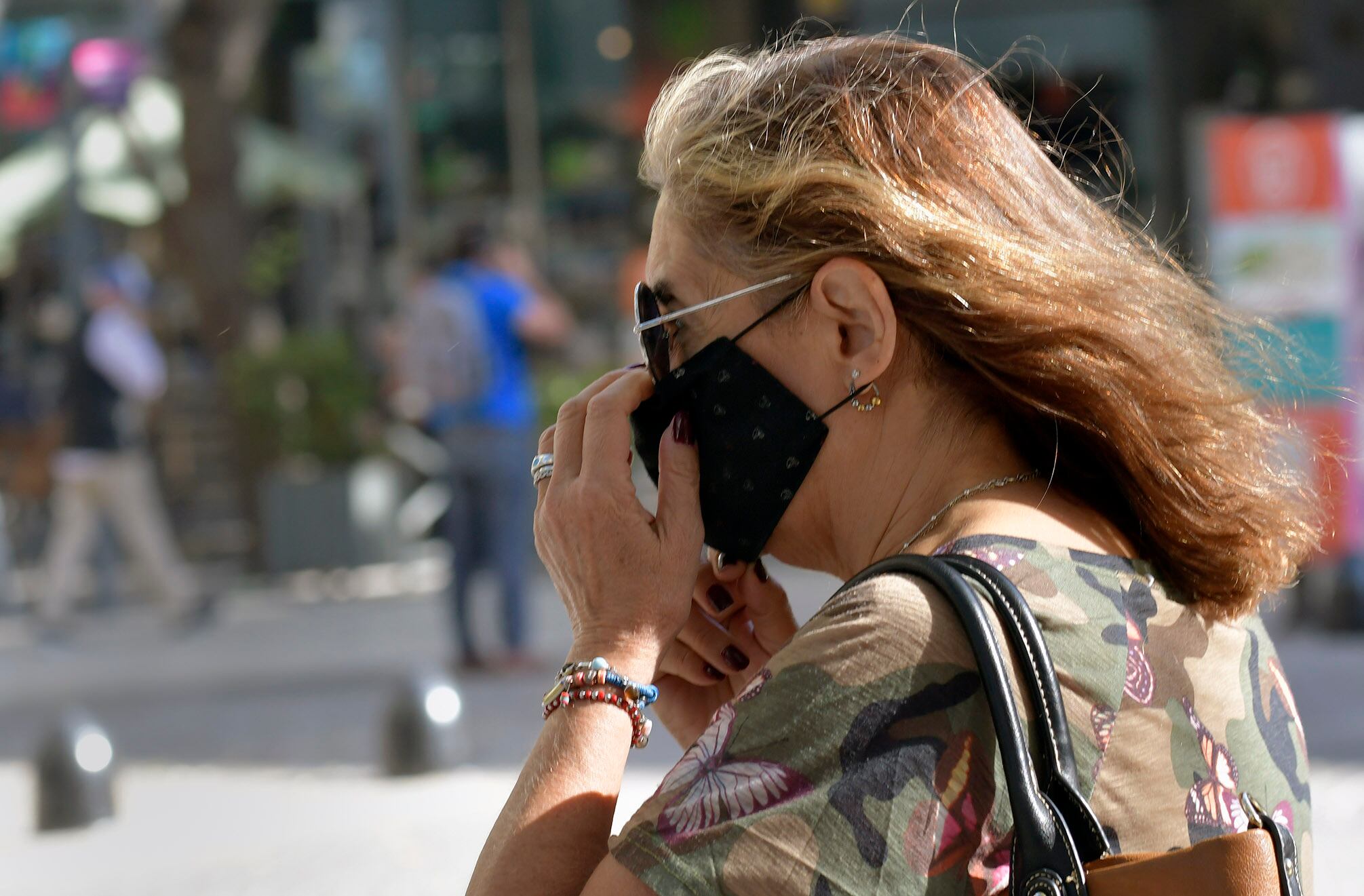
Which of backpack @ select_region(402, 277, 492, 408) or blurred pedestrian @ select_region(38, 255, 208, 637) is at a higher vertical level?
backpack @ select_region(402, 277, 492, 408)

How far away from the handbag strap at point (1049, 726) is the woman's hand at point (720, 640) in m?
0.58

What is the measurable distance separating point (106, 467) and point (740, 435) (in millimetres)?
8605

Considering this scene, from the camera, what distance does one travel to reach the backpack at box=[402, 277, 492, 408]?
7758mm

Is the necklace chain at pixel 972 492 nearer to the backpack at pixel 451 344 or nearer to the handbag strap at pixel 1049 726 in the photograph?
the handbag strap at pixel 1049 726

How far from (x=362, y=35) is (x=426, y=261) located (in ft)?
9.10

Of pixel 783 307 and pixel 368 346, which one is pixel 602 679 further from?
pixel 368 346

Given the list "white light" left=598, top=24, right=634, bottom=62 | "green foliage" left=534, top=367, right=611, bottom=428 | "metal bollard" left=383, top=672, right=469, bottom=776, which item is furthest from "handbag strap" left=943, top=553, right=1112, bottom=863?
"white light" left=598, top=24, right=634, bottom=62

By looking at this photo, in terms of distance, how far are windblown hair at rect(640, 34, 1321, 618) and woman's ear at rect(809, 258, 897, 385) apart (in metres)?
0.01

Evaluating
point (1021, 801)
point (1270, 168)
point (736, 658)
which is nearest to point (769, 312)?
point (736, 658)

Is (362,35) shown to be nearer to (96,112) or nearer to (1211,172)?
(96,112)

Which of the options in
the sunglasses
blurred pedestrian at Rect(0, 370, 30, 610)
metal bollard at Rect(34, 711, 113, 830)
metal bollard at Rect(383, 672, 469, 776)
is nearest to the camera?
the sunglasses

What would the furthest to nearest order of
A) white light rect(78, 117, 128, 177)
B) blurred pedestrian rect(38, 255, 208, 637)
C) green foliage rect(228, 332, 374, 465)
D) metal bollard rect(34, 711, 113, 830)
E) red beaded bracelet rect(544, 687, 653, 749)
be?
white light rect(78, 117, 128, 177)
green foliage rect(228, 332, 374, 465)
blurred pedestrian rect(38, 255, 208, 637)
metal bollard rect(34, 711, 113, 830)
red beaded bracelet rect(544, 687, 653, 749)

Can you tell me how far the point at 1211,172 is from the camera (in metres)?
7.93

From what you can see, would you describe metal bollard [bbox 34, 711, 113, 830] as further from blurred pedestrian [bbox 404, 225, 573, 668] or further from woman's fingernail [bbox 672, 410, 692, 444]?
woman's fingernail [bbox 672, 410, 692, 444]
